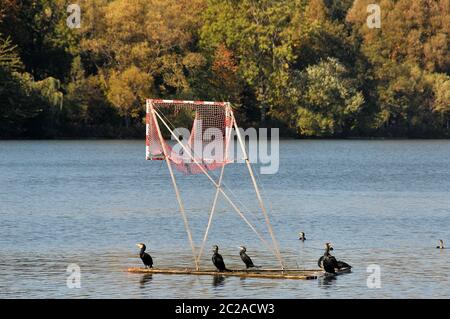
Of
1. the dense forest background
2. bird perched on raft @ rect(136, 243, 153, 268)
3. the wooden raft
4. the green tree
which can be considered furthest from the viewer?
the green tree

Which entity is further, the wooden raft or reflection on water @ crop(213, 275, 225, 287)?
the wooden raft

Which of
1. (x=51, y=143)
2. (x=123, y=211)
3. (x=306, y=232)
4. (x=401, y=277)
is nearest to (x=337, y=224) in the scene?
(x=306, y=232)

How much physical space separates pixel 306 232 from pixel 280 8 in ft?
343

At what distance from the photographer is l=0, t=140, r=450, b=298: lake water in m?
39.7

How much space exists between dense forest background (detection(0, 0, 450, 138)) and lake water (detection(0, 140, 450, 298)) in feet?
106

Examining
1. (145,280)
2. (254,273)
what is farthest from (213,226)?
(145,280)

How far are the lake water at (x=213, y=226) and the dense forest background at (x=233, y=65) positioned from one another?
3224 cm

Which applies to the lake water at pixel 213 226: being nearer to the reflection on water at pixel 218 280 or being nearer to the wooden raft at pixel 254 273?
the reflection on water at pixel 218 280

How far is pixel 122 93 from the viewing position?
14575cm

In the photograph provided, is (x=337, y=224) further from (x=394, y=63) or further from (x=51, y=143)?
(x=394, y=63)

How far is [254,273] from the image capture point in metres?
41.5

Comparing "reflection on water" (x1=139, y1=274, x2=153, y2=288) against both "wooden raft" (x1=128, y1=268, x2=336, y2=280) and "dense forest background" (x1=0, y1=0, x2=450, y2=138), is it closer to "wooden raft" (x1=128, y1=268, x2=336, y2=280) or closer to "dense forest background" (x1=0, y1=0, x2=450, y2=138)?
"wooden raft" (x1=128, y1=268, x2=336, y2=280)

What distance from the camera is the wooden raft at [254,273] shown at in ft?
134

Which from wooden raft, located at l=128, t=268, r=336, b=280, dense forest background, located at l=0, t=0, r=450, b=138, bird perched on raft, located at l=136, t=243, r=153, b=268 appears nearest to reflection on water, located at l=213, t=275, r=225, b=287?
wooden raft, located at l=128, t=268, r=336, b=280
